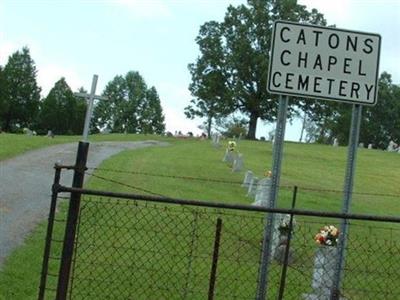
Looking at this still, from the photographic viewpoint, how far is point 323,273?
7.99 m

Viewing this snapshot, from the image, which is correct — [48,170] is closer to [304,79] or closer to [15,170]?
[15,170]

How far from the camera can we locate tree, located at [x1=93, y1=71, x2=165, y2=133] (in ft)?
333

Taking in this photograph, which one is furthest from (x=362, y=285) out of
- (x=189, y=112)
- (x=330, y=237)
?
(x=189, y=112)

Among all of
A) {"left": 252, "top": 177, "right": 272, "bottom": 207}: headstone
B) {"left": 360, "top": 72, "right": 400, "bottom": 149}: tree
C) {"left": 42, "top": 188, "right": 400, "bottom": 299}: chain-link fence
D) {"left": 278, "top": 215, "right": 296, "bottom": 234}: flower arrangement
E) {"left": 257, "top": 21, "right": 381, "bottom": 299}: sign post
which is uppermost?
{"left": 360, "top": 72, "right": 400, "bottom": 149}: tree

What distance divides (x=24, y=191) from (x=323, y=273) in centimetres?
895

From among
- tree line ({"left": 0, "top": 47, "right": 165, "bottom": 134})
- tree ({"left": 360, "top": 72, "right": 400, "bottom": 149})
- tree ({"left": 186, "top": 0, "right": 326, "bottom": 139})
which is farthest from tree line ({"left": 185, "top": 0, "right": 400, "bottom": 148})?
tree ({"left": 360, "top": 72, "right": 400, "bottom": 149})

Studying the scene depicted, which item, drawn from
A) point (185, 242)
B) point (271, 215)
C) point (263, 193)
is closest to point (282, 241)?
point (185, 242)

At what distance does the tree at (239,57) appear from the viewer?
61250 mm

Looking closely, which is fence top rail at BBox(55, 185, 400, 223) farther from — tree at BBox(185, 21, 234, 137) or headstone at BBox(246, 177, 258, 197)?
tree at BBox(185, 21, 234, 137)

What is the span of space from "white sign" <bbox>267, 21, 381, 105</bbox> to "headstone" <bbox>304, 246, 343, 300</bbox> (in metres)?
2.23

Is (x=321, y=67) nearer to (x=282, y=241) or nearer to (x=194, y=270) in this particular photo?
(x=194, y=270)

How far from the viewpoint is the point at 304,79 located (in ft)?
20.1

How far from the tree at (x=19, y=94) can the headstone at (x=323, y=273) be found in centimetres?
6758

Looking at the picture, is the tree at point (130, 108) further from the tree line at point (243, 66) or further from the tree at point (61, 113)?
the tree line at point (243, 66)
